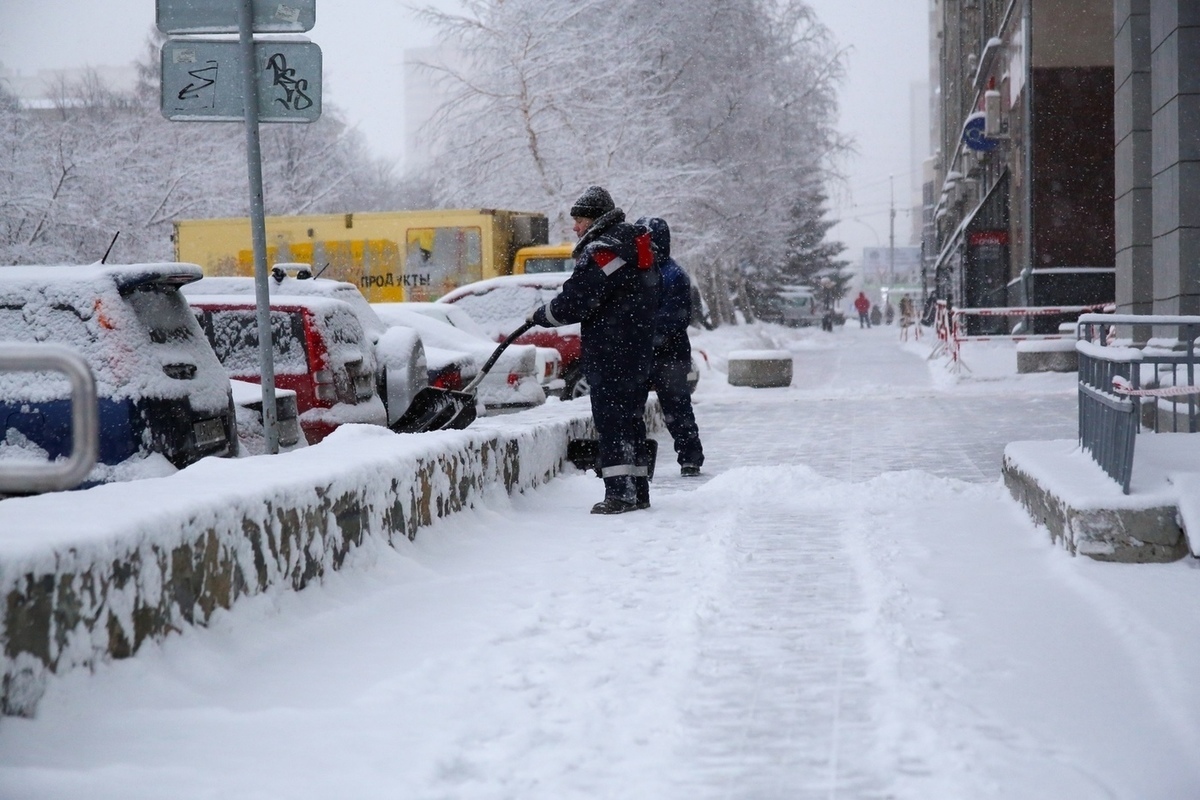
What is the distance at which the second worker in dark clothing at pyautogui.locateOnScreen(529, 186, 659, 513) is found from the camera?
7.41 meters

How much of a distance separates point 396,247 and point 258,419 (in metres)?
17.5

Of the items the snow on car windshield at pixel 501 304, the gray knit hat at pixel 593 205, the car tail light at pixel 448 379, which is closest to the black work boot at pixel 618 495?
the gray knit hat at pixel 593 205

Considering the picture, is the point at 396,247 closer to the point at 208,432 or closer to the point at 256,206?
the point at 256,206

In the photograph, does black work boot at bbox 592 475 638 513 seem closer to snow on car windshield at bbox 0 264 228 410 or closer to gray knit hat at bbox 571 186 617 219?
gray knit hat at bbox 571 186 617 219

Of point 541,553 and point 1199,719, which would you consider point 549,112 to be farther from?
point 1199,719

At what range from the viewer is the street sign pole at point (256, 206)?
6.93m

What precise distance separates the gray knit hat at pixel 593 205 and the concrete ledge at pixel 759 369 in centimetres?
1333

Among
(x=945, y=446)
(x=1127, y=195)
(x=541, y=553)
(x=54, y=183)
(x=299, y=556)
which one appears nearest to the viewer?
(x=299, y=556)

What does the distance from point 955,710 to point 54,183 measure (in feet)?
102

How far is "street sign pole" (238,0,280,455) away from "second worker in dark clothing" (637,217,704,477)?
323cm

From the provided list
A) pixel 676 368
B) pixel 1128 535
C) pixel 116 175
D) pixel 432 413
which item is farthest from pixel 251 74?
pixel 116 175

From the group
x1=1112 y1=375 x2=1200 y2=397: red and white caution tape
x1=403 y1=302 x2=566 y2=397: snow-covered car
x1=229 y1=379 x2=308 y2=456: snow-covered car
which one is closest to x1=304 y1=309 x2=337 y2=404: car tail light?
x1=229 y1=379 x2=308 y2=456: snow-covered car

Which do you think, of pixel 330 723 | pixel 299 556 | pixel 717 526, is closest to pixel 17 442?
pixel 299 556

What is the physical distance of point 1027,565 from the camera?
5973 millimetres
